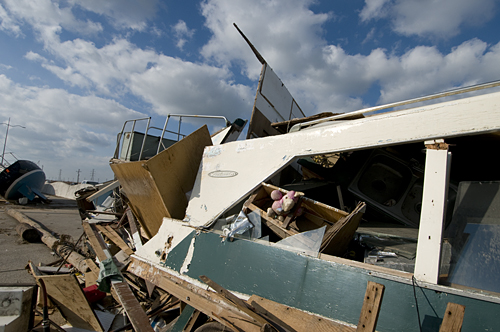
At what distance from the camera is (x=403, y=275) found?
1.91 meters

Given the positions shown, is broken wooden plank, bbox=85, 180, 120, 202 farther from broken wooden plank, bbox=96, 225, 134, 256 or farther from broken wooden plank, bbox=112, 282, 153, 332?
broken wooden plank, bbox=112, 282, 153, 332

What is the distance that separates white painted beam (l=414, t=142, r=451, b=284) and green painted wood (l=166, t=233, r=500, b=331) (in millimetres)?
149

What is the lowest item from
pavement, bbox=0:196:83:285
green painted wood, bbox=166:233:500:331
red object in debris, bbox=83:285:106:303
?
pavement, bbox=0:196:83:285

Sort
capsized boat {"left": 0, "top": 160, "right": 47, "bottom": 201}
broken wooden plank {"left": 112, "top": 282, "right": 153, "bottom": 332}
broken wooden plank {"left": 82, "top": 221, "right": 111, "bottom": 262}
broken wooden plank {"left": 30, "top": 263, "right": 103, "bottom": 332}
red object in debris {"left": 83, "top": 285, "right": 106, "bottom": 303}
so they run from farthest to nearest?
1. capsized boat {"left": 0, "top": 160, "right": 47, "bottom": 201}
2. broken wooden plank {"left": 82, "top": 221, "right": 111, "bottom": 262}
3. red object in debris {"left": 83, "top": 285, "right": 106, "bottom": 303}
4. broken wooden plank {"left": 30, "top": 263, "right": 103, "bottom": 332}
5. broken wooden plank {"left": 112, "top": 282, "right": 153, "bottom": 332}

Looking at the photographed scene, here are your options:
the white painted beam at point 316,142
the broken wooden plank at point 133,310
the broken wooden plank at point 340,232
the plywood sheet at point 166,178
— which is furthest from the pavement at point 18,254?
the broken wooden plank at point 340,232

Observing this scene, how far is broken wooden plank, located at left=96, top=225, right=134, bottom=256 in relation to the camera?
16.3 feet

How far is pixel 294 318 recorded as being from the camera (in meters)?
2.11

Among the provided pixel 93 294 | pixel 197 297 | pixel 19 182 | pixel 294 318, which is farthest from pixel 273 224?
pixel 19 182

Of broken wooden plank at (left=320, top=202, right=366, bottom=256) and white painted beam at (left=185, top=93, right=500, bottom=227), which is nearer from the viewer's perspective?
white painted beam at (left=185, top=93, right=500, bottom=227)

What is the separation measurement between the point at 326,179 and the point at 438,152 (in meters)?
2.24

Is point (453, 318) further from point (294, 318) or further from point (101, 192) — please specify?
point (101, 192)

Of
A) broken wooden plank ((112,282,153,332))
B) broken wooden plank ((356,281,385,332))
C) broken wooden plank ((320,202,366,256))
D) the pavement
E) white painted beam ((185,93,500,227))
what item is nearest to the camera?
broken wooden plank ((356,281,385,332))

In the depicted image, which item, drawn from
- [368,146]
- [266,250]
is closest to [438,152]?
[368,146]

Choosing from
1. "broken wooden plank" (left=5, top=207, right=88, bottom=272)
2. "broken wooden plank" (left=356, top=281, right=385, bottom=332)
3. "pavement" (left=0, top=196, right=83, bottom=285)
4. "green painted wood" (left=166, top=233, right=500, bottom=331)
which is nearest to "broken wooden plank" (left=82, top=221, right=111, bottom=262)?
"broken wooden plank" (left=5, top=207, right=88, bottom=272)
